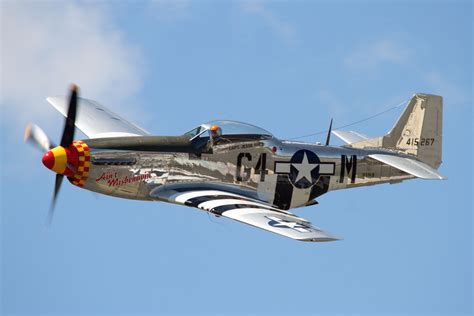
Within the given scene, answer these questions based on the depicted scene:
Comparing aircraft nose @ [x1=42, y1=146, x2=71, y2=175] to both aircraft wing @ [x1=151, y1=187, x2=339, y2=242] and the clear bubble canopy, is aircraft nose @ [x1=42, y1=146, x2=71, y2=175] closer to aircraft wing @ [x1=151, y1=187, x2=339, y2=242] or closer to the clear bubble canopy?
aircraft wing @ [x1=151, y1=187, x2=339, y2=242]

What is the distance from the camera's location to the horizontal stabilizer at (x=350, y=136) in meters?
26.2

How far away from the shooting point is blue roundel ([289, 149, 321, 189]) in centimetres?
2425

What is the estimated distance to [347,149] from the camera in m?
24.9

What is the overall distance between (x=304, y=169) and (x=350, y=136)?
8.44 ft

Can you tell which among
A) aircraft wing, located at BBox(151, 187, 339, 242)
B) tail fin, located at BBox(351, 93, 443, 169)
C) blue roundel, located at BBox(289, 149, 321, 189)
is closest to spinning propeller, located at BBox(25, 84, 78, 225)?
aircraft wing, located at BBox(151, 187, 339, 242)

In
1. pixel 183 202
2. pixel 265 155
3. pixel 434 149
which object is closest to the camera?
pixel 183 202

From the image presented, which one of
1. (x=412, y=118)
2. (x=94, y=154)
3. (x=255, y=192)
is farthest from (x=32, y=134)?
(x=412, y=118)

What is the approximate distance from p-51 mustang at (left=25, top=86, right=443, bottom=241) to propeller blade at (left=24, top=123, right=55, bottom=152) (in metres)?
0.02

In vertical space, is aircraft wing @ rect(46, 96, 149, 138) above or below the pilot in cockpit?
above

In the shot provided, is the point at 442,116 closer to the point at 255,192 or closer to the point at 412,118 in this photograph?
the point at 412,118

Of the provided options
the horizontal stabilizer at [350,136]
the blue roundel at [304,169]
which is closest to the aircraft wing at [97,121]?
the blue roundel at [304,169]

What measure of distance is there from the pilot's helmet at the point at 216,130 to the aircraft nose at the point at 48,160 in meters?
3.42

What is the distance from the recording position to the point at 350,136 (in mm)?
26500

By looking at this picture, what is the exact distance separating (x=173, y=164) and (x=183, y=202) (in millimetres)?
1069
